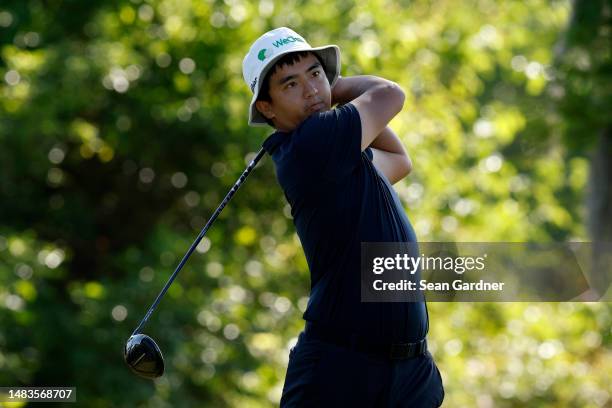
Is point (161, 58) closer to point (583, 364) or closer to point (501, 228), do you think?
point (501, 228)

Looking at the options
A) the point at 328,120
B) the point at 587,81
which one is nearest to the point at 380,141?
the point at 328,120

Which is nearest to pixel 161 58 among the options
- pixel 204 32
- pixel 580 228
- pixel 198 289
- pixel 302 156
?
pixel 204 32

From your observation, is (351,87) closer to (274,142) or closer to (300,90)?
(300,90)

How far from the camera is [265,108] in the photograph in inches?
113

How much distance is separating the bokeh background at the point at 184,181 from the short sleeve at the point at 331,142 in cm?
350

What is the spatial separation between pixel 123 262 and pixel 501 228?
2528mm

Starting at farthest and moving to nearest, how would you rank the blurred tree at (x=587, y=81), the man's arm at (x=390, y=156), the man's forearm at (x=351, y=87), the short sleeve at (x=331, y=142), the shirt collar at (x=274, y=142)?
the blurred tree at (x=587, y=81), the man's arm at (x=390, y=156), the man's forearm at (x=351, y=87), the shirt collar at (x=274, y=142), the short sleeve at (x=331, y=142)

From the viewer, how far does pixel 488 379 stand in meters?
7.93

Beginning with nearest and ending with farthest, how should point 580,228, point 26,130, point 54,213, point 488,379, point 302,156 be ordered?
point 302,156, point 26,130, point 54,213, point 488,379, point 580,228

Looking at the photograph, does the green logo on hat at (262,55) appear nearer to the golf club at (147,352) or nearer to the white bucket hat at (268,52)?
the white bucket hat at (268,52)

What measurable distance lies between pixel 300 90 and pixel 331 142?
0.73ft

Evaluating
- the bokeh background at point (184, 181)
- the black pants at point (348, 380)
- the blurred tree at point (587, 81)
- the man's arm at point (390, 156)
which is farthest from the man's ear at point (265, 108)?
the blurred tree at point (587, 81)

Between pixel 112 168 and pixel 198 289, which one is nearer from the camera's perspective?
pixel 198 289

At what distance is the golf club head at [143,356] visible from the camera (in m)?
2.95
